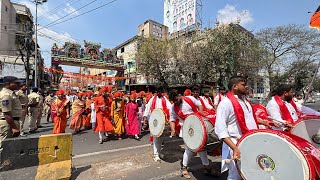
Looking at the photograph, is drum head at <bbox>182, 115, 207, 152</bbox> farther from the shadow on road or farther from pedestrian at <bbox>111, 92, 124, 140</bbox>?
pedestrian at <bbox>111, 92, 124, 140</bbox>

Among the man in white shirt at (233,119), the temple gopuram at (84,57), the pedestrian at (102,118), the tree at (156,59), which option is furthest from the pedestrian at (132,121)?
the temple gopuram at (84,57)

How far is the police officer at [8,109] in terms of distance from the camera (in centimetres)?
374

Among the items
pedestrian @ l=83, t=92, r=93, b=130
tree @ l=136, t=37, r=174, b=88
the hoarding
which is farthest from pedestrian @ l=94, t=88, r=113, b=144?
the hoarding

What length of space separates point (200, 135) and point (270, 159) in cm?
143

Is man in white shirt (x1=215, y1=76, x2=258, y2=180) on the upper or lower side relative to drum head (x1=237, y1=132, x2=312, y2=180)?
upper

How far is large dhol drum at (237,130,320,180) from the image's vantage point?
1.95 m

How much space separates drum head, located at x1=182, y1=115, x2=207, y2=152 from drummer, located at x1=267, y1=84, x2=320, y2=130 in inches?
51.3

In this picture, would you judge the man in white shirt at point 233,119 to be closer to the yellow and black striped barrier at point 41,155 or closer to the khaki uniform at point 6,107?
the yellow and black striped barrier at point 41,155

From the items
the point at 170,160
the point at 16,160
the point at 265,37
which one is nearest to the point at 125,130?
the point at 170,160

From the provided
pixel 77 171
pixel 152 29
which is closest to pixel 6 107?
pixel 77 171

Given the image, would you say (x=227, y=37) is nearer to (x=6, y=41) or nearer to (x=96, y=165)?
(x=96, y=165)

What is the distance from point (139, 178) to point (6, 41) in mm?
32065

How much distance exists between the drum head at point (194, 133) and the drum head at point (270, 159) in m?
1.03

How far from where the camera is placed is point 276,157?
6.99 ft
